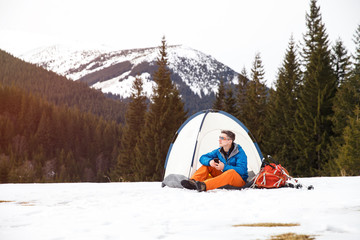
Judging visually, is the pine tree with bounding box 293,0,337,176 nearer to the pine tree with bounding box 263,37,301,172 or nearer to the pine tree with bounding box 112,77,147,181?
the pine tree with bounding box 263,37,301,172

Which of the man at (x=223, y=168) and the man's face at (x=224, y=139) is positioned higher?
the man's face at (x=224, y=139)

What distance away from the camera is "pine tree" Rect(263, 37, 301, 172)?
29.8m

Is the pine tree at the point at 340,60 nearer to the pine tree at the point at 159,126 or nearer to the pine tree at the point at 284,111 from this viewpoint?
the pine tree at the point at 284,111

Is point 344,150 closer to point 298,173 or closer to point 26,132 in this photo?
point 298,173

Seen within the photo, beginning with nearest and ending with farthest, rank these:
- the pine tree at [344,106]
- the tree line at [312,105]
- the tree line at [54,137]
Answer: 1. the pine tree at [344,106]
2. the tree line at [312,105]
3. the tree line at [54,137]

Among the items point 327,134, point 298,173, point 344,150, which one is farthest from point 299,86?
point 344,150

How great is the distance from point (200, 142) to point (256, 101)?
29.2 metres

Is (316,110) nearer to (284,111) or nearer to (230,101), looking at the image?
(284,111)

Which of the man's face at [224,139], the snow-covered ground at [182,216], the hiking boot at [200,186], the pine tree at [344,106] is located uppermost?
the pine tree at [344,106]

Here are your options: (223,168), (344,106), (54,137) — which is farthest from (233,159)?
(54,137)

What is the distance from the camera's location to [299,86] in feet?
97.9

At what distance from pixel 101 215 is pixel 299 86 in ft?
94.9

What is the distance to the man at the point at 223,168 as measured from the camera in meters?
6.37

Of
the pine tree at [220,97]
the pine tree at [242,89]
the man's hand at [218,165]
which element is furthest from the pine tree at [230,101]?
the man's hand at [218,165]
